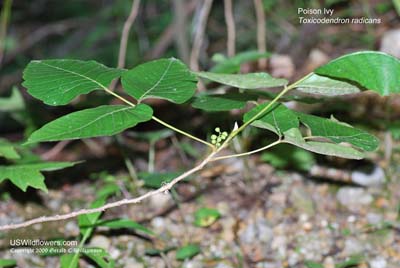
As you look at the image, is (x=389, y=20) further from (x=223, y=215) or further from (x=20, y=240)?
(x=20, y=240)

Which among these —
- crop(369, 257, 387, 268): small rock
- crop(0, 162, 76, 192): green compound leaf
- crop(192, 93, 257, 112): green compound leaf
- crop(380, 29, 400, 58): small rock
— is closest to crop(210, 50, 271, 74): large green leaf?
crop(192, 93, 257, 112): green compound leaf

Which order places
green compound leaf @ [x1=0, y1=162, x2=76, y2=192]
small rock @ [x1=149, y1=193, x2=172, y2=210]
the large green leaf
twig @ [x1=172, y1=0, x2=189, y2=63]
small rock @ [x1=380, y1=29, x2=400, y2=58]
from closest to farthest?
green compound leaf @ [x1=0, y1=162, x2=76, y2=192] < the large green leaf < small rock @ [x1=149, y1=193, x2=172, y2=210] < small rock @ [x1=380, y1=29, x2=400, y2=58] < twig @ [x1=172, y1=0, x2=189, y2=63]

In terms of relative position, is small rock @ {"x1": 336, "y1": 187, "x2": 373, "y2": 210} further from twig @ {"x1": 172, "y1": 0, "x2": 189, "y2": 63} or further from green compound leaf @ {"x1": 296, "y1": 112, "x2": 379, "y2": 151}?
twig @ {"x1": 172, "y1": 0, "x2": 189, "y2": 63}

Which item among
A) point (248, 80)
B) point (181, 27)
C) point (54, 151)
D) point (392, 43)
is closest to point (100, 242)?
point (54, 151)

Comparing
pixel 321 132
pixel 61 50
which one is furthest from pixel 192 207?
pixel 61 50

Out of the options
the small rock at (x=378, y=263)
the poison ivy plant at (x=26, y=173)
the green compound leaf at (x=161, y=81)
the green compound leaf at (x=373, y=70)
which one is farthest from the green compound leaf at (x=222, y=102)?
the small rock at (x=378, y=263)

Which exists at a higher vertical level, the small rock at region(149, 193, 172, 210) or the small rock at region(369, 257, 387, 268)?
the small rock at region(149, 193, 172, 210)
